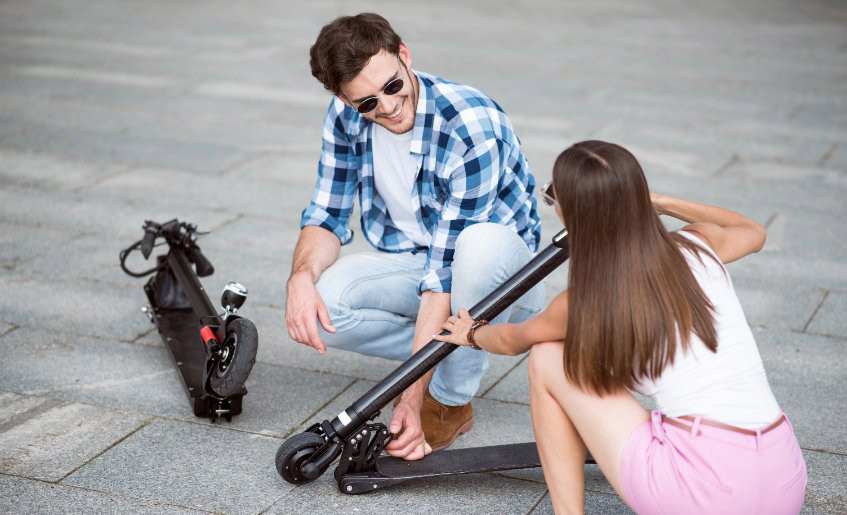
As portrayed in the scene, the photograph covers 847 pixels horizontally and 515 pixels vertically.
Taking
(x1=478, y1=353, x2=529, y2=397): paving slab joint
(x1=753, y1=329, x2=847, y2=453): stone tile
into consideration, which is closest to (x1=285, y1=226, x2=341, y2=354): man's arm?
(x1=478, y1=353, x2=529, y2=397): paving slab joint

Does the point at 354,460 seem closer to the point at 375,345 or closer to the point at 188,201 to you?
the point at 375,345

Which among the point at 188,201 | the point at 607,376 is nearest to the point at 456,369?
the point at 607,376

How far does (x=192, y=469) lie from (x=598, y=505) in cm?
118

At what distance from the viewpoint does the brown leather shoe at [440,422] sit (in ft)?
10.4

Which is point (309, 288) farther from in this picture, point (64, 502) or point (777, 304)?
point (777, 304)

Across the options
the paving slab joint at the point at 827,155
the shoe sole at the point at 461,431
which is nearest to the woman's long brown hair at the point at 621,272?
the shoe sole at the point at 461,431

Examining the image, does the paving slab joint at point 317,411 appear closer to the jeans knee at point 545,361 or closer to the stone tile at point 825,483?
the jeans knee at point 545,361

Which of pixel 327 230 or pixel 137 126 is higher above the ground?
pixel 327 230

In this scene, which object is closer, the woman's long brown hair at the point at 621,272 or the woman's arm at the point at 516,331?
the woman's long brown hair at the point at 621,272

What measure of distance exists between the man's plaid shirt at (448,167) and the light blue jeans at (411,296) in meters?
0.08

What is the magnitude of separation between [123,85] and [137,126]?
1335 millimetres

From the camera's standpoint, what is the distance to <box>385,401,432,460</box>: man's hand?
294 centimetres

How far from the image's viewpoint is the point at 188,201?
561 cm

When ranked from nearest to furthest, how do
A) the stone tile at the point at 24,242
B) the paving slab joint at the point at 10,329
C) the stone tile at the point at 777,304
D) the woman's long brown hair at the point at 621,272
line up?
1. the woman's long brown hair at the point at 621,272
2. the paving slab joint at the point at 10,329
3. the stone tile at the point at 777,304
4. the stone tile at the point at 24,242
